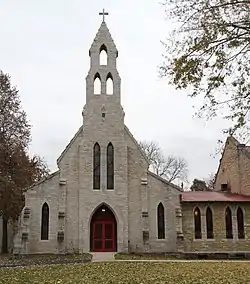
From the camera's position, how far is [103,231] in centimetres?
3553

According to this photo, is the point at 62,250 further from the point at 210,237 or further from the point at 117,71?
the point at 117,71

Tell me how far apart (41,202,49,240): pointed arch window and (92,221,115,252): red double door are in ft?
11.5

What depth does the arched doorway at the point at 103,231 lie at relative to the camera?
1379 inches

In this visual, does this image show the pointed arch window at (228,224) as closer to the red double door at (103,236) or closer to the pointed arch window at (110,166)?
the red double door at (103,236)

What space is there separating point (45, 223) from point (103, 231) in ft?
14.3

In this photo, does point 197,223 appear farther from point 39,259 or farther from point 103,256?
point 39,259

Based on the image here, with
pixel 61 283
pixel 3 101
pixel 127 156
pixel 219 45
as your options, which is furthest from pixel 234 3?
pixel 3 101

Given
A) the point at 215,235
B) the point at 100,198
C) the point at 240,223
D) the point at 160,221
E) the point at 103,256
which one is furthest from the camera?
the point at 240,223

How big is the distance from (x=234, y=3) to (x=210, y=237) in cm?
2645

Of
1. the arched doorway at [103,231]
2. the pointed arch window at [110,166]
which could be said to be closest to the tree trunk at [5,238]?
the arched doorway at [103,231]

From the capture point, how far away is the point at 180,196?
3594cm

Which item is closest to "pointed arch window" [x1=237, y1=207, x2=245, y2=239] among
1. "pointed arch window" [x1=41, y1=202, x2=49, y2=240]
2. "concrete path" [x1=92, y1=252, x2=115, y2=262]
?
"concrete path" [x1=92, y1=252, x2=115, y2=262]

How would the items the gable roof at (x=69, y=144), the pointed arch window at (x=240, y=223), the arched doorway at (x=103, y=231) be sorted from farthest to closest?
the pointed arch window at (x=240, y=223)
the gable roof at (x=69, y=144)
the arched doorway at (x=103, y=231)

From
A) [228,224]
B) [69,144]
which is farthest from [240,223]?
[69,144]
